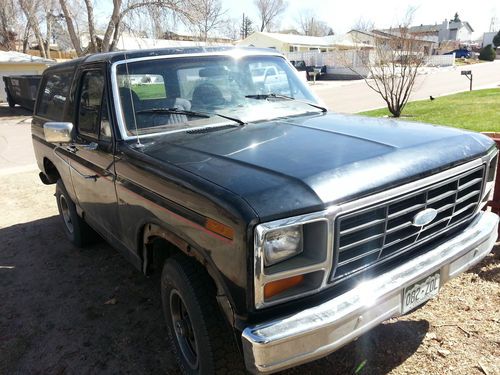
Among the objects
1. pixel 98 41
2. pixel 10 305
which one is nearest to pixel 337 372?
pixel 10 305

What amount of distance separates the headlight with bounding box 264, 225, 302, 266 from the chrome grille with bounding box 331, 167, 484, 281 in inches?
7.2

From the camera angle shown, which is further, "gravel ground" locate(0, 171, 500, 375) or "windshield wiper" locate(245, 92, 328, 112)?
"windshield wiper" locate(245, 92, 328, 112)

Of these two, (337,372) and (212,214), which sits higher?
(212,214)

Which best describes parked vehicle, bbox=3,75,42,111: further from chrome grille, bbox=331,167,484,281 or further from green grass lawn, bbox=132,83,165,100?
chrome grille, bbox=331,167,484,281

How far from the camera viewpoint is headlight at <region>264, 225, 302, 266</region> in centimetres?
202

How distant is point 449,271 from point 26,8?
39.2 m

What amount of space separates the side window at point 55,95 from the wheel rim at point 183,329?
2.58 metres

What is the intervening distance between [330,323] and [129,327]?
205 cm

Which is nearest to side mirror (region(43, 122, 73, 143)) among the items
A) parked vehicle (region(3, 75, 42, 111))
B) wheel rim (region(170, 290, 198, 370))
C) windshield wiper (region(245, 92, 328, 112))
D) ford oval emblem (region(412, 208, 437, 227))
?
windshield wiper (region(245, 92, 328, 112))

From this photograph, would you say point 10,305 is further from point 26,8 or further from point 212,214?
point 26,8

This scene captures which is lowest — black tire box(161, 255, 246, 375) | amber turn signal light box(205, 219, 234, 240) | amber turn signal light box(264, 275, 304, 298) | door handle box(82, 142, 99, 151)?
black tire box(161, 255, 246, 375)

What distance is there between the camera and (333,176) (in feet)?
7.11

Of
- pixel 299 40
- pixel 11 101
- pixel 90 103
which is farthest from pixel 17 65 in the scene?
pixel 299 40

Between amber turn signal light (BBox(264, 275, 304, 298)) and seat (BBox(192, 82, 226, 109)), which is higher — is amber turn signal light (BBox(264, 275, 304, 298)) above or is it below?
below
